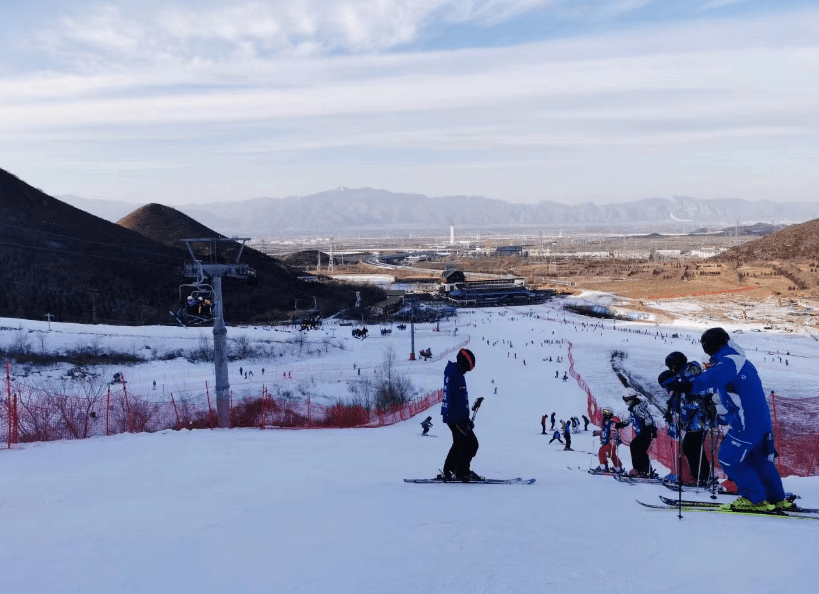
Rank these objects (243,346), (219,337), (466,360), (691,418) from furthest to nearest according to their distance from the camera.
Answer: (243,346) → (219,337) → (466,360) → (691,418)

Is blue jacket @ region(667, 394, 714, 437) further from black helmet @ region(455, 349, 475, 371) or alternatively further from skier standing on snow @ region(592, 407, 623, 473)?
skier standing on snow @ region(592, 407, 623, 473)

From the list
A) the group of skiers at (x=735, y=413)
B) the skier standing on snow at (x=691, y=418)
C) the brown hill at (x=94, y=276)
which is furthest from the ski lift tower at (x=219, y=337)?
the brown hill at (x=94, y=276)

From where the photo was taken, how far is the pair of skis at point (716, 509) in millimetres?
5318

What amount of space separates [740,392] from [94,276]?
63.8 m

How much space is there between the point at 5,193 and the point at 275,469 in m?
73.8

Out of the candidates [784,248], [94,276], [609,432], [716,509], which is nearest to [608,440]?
[609,432]

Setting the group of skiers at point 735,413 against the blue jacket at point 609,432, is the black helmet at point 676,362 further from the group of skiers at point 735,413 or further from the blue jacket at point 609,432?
the blue jacket at point 609,432

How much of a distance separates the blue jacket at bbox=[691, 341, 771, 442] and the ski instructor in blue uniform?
7.85ft

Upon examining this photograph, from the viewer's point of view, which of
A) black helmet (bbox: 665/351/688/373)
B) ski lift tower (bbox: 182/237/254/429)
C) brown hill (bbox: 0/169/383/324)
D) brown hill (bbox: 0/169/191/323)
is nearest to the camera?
black helmet (bbox: 665/351/688/373)

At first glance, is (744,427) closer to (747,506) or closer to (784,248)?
(747,506)

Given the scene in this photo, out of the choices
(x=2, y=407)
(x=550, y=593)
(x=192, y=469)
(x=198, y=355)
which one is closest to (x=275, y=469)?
(x=192, y=469)

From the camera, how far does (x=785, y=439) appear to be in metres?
18.3

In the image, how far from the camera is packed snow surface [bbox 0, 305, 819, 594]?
14.0 ft

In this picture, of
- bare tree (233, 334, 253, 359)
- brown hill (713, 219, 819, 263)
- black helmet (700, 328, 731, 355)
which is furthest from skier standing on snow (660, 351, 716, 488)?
brown hill (713, 219, 819, 263)
